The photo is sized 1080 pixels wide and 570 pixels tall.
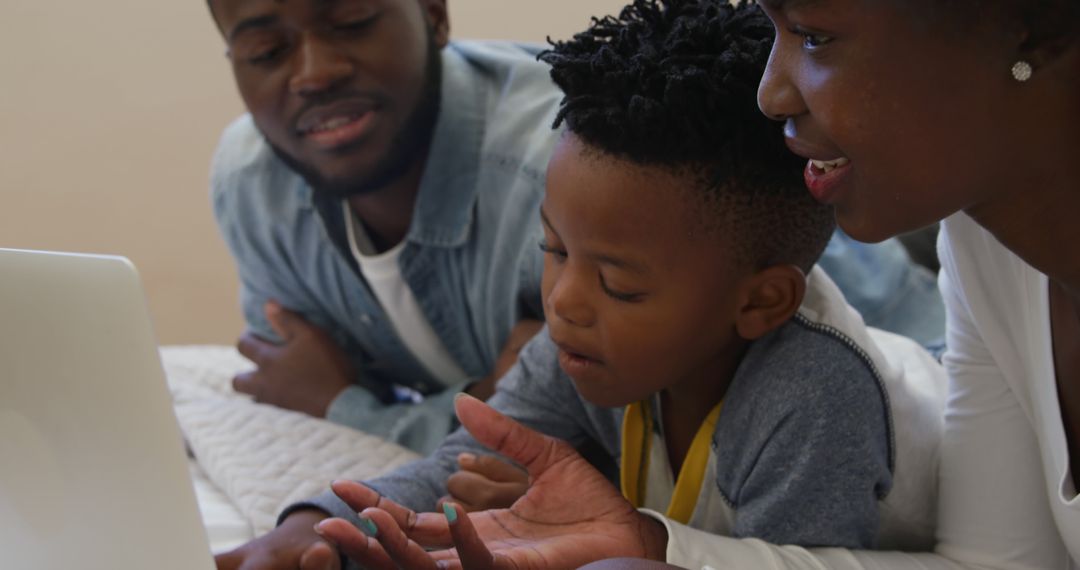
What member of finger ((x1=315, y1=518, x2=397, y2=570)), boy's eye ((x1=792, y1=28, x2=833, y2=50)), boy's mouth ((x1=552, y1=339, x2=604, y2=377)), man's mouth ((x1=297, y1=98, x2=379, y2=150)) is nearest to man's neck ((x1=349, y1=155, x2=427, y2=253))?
man's mouth ((x1=297, y1=98, x2=379, y2=150))

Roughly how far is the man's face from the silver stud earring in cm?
79

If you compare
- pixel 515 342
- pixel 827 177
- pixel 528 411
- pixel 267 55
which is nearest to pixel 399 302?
pixel 515 342

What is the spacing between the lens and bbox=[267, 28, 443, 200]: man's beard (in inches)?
52.7

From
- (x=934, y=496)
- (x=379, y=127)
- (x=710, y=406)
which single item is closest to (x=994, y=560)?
(x=934, y=496)

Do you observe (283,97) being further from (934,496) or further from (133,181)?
(133,181)

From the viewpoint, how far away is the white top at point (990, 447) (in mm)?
802

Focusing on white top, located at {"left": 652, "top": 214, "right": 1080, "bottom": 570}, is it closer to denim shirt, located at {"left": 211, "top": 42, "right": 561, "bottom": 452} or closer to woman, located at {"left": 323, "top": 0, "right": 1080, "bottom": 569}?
woman, located at {"left": 323, "top": 0, "right": 1080, "bottom": 569}

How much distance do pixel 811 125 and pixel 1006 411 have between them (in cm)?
33

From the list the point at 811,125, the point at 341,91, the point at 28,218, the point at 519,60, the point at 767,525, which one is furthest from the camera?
the point at 28,218

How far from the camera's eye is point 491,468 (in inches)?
37.9

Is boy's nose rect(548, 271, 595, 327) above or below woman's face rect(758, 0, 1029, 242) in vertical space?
below

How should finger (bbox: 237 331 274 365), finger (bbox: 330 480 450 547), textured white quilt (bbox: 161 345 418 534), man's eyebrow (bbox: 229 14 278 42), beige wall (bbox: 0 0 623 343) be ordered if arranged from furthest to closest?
1. beige wall (bbox: 0 0 623 343)
2. finger (bbox: 237 331 274 365)
3. man's eyebrow (bbox: 229 14 278 42)
4. textured white quilt (bbox: 161 345 418 534)
5. finger (bbox: 330 480 450 547)

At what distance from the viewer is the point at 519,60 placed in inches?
56.8

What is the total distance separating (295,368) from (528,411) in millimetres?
549
